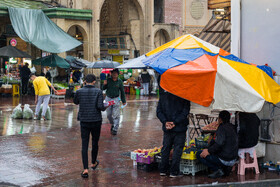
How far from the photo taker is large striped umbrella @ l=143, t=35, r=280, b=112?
24.6ft

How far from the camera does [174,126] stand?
7.84m

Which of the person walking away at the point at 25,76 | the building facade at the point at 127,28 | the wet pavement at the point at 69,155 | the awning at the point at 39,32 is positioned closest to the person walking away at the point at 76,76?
the person walking away at the point at 25,76

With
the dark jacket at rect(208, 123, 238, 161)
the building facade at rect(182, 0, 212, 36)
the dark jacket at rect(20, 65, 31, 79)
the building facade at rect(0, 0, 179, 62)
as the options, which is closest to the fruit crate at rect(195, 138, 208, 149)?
the dark jacket at rect(208, 123, 238, 161)

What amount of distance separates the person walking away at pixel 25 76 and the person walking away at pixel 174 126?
1983 cm

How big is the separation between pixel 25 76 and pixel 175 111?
2014 cm

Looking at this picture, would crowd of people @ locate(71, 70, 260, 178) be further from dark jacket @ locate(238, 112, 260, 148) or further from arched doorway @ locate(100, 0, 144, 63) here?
arched doorway @ locate(100, 0, 144, 63)

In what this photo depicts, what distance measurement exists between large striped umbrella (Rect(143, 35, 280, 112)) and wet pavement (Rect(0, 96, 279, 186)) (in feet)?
4.61

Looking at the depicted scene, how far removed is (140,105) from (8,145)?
12848 mm

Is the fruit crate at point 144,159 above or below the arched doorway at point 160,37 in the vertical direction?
below

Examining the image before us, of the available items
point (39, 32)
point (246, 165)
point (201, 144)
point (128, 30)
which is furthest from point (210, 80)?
point (128, 30)

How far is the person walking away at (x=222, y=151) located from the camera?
7.89 meters

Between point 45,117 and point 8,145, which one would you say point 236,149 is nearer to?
point 8,145

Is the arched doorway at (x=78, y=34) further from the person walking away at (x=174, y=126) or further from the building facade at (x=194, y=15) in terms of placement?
the person walking away at (x=174, y=126)

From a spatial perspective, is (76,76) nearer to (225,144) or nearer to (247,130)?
(247,130)
